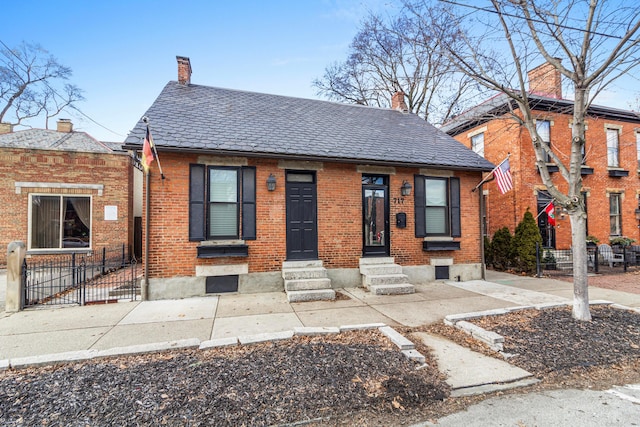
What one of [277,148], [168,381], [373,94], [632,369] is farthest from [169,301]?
[373,94]

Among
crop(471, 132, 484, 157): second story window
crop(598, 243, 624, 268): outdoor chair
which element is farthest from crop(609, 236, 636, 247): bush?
crop(471, 132, 484, 157): second story window

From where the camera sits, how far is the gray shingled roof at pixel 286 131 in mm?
7367

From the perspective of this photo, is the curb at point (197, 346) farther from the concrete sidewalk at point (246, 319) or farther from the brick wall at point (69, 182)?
the brick wall at point (69, 182)

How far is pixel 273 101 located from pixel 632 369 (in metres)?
10.7

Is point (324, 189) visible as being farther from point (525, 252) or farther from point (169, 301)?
point (525, 252)

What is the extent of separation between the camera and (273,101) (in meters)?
10.7

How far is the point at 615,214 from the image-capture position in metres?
14.2

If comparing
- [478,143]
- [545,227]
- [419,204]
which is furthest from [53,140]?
[545,227]

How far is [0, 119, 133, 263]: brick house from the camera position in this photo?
10.6 m

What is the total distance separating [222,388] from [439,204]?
26.3ft

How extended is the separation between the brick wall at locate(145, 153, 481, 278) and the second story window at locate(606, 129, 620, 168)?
33.2 ft

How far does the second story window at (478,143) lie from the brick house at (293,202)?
5.30 m

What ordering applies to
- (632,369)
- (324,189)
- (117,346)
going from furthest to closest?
1. (324,189)
2. (117,346)
3. (632,369)

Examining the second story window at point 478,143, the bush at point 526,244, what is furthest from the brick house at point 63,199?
the second story window at point 478,143
